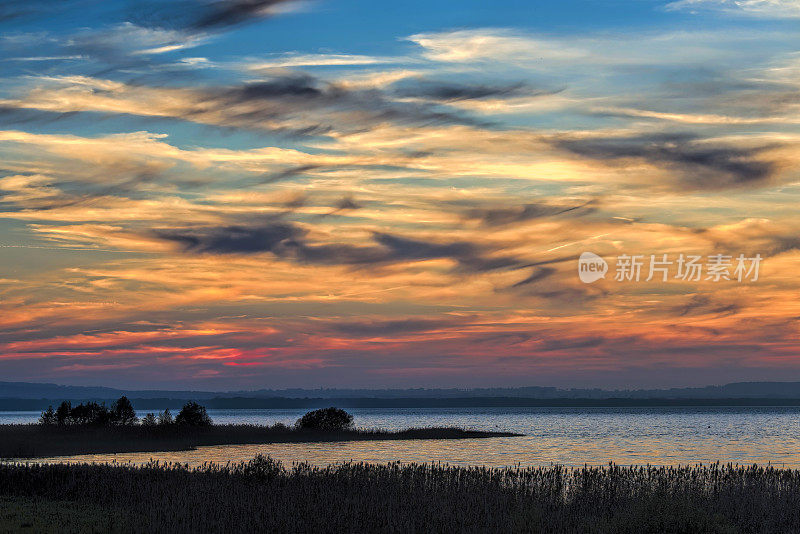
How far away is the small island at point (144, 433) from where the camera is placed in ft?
270

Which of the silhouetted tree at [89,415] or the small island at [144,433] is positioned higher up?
the silhouetted tree at [89,415]

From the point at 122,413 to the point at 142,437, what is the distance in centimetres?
1129

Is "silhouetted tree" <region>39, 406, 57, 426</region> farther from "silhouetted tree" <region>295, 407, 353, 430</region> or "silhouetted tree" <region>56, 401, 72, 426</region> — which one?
"silhouetted tree" <region>295, 407, 353, 430</region>

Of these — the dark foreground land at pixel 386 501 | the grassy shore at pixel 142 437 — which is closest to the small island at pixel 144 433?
the grassy shore at pixel 142 437

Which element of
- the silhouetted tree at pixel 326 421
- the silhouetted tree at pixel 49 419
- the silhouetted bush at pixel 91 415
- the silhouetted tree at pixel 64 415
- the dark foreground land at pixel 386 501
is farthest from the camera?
the silhouetted tree at pixel 326 421

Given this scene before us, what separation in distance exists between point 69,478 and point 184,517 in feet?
44.7

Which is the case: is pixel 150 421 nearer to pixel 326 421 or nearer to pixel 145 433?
pixel 145 433

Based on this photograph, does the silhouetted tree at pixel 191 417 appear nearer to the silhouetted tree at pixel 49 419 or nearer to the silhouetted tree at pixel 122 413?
the silhouetted tree at pixel 122 413

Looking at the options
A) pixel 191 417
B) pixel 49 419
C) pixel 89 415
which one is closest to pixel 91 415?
pixel 89 415

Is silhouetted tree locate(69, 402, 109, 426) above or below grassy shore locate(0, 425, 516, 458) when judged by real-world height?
above

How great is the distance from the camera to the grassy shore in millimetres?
79812

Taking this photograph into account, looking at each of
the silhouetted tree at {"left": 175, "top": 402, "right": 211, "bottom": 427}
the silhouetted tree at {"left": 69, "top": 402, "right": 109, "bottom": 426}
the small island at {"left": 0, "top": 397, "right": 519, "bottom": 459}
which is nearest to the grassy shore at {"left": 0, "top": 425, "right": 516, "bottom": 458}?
the small island at {"left": 0, "top": 397, "right": 519, "bottom": 459}

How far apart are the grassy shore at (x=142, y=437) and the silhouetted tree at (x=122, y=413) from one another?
449cm

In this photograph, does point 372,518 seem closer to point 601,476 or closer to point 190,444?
point 601,476
